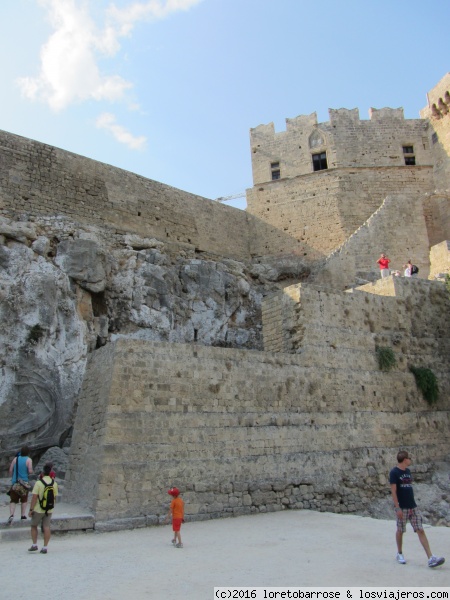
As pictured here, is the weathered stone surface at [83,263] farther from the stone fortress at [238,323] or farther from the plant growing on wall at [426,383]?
the plant growing on wall at [426,383]

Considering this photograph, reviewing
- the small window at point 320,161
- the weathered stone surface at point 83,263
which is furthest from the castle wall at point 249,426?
the small window at point 320,161

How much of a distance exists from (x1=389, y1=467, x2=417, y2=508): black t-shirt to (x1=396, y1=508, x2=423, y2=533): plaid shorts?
0.20ft

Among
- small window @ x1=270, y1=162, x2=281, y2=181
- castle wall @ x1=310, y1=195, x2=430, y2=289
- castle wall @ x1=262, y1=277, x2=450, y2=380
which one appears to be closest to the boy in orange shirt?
castle wall @ x1=262, y1=277, x2=450, y2=380

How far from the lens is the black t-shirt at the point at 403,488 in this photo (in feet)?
20.1

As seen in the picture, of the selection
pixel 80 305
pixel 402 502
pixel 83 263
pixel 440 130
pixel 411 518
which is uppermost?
pixel 440 130

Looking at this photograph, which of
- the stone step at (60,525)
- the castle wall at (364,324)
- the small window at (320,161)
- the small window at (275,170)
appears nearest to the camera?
the stone step at (60,525)

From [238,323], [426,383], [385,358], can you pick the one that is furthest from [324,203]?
[385,358]

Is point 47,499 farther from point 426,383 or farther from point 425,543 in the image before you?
point 426,383

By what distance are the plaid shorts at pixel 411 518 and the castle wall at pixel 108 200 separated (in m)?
14.2

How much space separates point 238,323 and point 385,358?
784 centimetres

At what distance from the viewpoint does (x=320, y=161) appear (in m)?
25.1

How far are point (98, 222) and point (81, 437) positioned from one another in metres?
10.6

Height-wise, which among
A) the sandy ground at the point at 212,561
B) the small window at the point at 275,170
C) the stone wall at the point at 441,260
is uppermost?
the small window at the point at 275,170

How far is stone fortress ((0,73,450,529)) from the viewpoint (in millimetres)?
9500
